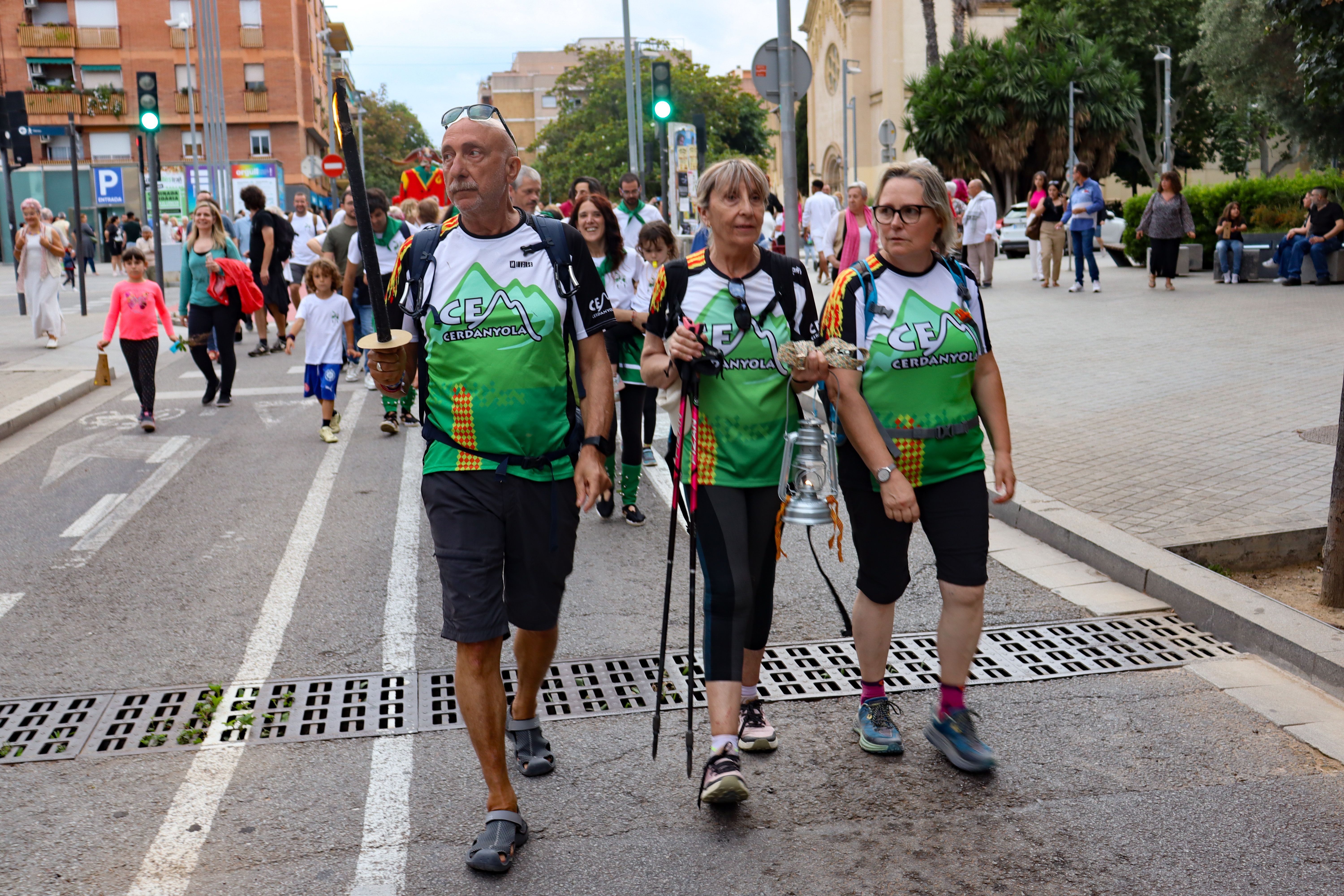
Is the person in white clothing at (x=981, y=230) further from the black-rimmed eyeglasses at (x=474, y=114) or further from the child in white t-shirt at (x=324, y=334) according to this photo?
the black-rimmed eyeglasses at (x=474, y=114)

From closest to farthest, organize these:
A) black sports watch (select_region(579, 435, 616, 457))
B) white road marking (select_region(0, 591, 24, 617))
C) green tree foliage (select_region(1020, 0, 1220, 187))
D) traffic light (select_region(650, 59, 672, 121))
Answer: black sports watch (select_region(579, 435, 616, 457)) < white road marking (select_region(0, 591, 24, 617)) < traffic light (select_region(650, 59, 672, 121)) < green tree foliage (select_region(1020, 0, 1220, 187))

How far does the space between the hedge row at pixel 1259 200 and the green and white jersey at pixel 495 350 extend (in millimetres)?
20114

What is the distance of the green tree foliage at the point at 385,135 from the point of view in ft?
248

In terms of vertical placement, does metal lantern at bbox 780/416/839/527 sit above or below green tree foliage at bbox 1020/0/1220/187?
below

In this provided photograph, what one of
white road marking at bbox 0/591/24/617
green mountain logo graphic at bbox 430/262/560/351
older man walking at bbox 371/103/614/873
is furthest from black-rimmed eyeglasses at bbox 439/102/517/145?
white road marking at bbox 0/591/24/617

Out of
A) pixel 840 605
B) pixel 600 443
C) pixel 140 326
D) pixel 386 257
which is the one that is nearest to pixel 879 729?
pixel 840 605

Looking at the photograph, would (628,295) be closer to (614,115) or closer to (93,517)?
(93,517)

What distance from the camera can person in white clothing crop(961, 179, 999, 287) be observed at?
20.6 metres

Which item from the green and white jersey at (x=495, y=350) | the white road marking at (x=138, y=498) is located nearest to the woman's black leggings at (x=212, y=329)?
the white road marking at (x=138, y=498)

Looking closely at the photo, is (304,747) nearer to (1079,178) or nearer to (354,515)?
(354,515)

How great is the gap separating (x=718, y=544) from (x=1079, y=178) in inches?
658

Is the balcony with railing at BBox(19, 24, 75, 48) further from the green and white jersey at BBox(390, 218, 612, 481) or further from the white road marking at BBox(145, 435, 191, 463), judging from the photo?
the green and white jersey at BBox(390, 218, 612, 481)

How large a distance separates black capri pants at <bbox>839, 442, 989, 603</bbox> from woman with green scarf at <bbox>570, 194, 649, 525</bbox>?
3105 millimetres

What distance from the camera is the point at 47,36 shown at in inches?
2328
